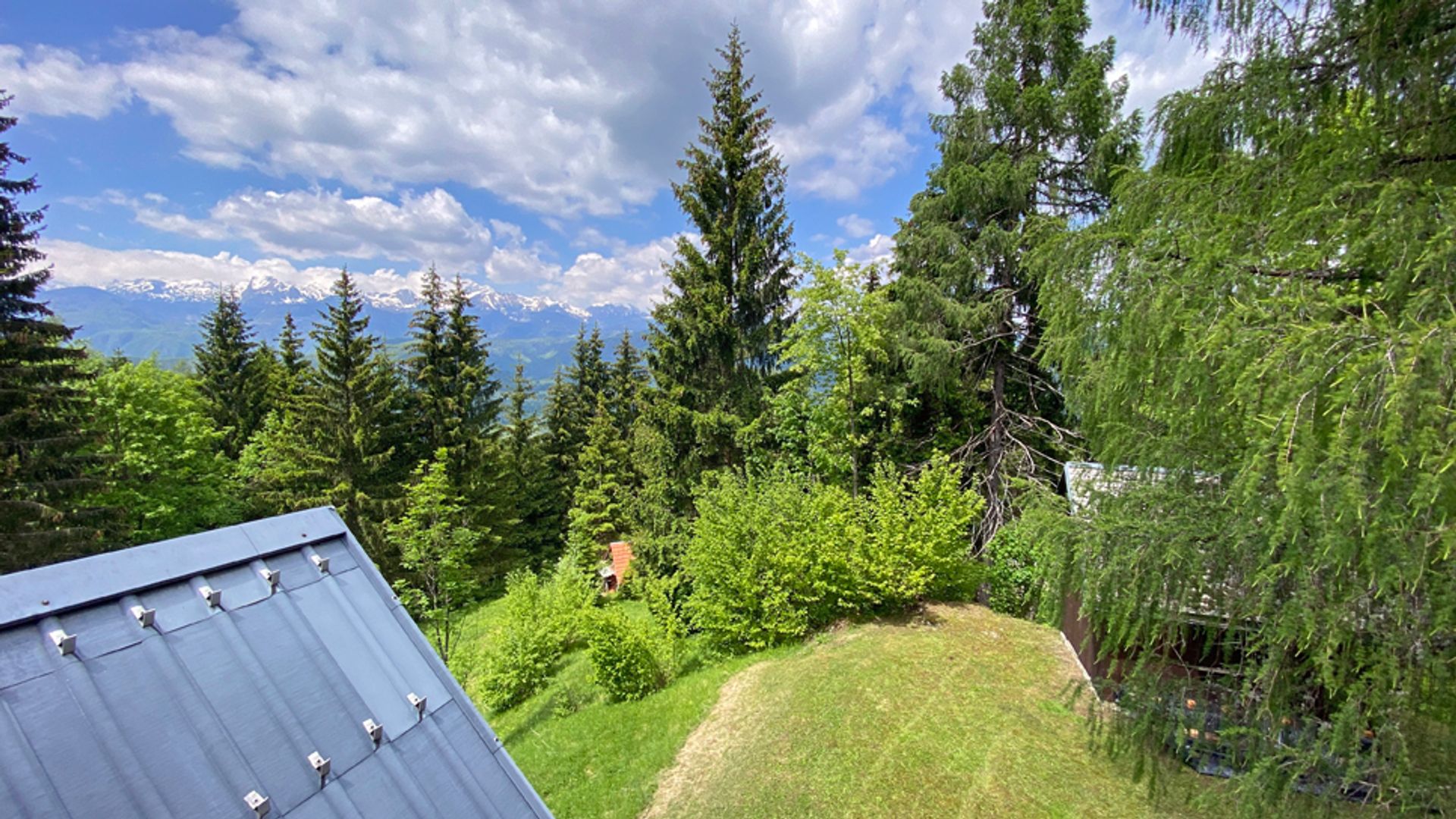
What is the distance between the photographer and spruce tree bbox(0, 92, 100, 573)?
38.4ft

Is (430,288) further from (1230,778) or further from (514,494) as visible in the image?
(1230,778)

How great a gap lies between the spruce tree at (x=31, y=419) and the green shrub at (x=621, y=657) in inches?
485

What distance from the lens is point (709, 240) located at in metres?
14.4

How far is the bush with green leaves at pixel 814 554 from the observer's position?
11125mm

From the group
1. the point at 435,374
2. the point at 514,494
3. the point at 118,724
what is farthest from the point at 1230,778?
the point at 514,494

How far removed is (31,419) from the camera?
1214cm

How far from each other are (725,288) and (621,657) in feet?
29.0

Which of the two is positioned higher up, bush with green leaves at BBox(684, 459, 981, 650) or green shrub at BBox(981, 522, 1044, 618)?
bush with green leaves at BBox(684, 459, 981, 650)

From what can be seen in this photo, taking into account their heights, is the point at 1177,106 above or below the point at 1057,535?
above

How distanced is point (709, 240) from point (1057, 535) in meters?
11.9

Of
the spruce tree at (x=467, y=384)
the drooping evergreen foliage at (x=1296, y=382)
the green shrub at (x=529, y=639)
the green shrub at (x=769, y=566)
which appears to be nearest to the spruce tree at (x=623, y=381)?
the spruce tree at (x=467, y=384)

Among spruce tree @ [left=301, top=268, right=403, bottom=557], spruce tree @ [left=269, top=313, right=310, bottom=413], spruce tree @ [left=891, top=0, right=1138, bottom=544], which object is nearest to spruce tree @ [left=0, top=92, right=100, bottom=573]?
spruce tree @ [left=301, top=268, right=403, bottom=557]

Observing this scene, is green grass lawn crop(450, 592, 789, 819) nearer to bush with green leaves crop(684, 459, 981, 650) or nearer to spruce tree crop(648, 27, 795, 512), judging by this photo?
bush with green leaves crop(684, 459, 981, 650)

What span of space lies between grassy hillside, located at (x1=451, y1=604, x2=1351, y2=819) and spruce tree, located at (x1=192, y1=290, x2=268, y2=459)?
23653 millimetres
